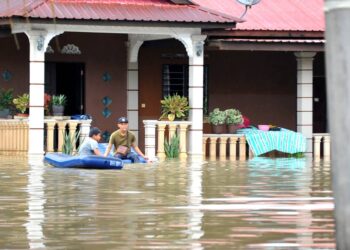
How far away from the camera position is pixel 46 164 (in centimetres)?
2348

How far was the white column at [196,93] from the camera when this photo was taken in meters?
27.7

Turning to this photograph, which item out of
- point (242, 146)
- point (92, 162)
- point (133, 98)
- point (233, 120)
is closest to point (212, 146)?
point (242, 146)

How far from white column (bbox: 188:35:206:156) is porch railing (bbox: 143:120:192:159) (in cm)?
21

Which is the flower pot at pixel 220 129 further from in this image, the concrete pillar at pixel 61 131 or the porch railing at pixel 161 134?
the concrete pillar at pixel 61 131

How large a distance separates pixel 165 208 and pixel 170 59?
1735 centimetres

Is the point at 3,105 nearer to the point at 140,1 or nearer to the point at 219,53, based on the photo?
the point at 140,1

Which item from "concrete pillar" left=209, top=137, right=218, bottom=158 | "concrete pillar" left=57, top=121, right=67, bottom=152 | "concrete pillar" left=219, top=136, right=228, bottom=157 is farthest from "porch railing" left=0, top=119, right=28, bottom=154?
"concrete pillar" left=219, top=136, right=228, bottom=157

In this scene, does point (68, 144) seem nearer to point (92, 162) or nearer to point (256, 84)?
point (92, 162)

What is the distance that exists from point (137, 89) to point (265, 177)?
35.9 feet

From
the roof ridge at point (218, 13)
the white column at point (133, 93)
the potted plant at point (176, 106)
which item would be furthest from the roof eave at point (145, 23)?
the white column at point (133, 93)

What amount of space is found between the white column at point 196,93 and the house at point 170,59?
0.02 m

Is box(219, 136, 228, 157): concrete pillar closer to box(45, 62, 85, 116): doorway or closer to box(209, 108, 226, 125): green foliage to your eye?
box(209, 108, 226, 125): green foliage

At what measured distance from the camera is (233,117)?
2909 cm

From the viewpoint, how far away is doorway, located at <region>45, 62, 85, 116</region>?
29875 millimetres
